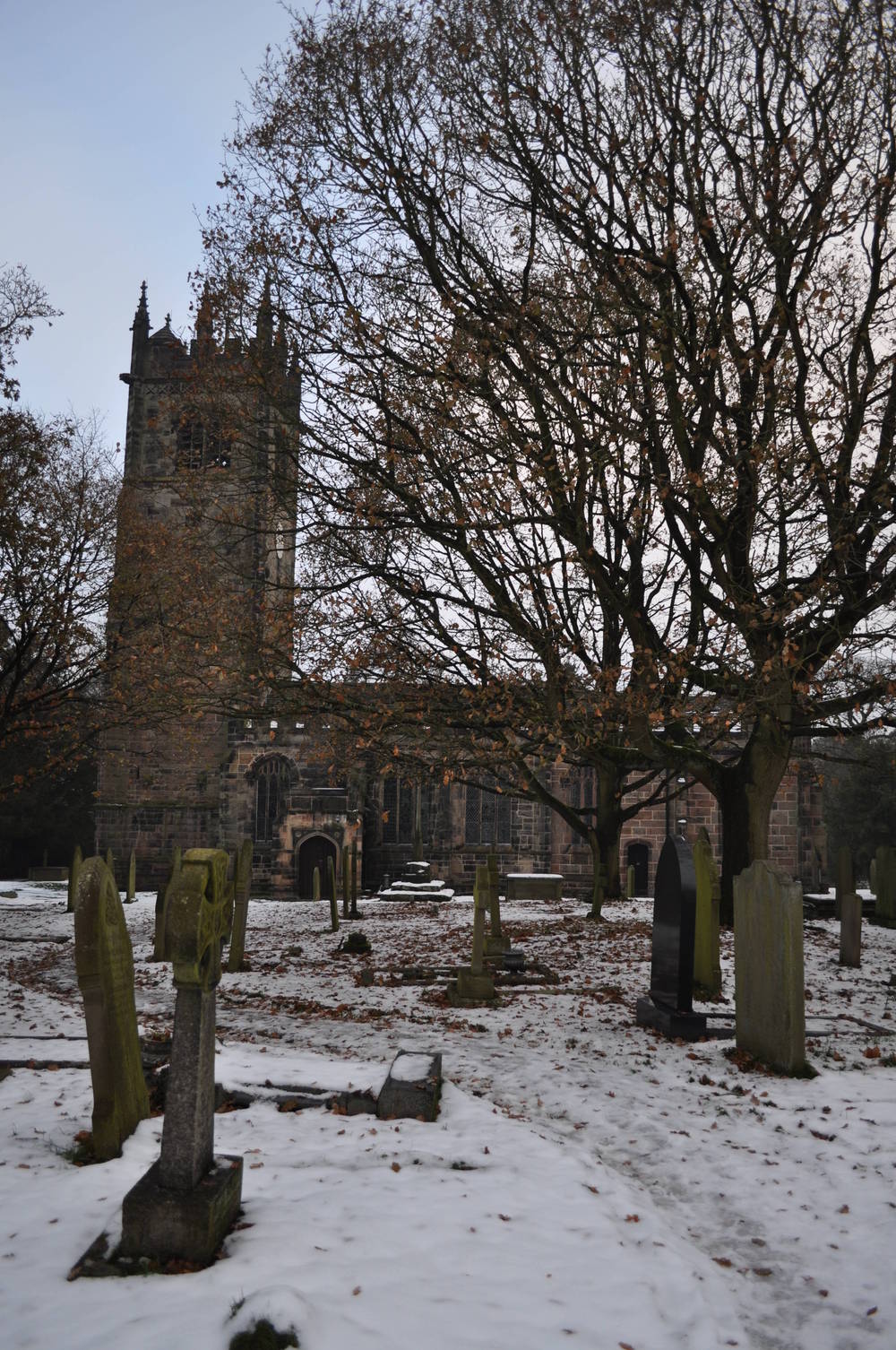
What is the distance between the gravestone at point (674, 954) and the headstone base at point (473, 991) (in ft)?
5.67

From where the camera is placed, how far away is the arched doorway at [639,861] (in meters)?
34.2

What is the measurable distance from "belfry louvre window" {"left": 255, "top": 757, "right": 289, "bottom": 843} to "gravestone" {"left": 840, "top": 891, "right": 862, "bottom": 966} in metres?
23.7

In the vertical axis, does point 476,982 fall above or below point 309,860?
above

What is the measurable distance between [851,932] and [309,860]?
75.8ft

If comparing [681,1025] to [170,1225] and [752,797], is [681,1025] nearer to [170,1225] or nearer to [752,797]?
[170,1225]

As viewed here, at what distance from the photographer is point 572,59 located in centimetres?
978

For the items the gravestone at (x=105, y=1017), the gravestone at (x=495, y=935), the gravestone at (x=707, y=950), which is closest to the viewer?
the gravestone at (x=105, y=1017)

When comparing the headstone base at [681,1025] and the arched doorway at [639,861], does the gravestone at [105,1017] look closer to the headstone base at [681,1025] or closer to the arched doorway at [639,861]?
the headstone base at [681,1025]

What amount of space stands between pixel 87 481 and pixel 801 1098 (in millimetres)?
18388

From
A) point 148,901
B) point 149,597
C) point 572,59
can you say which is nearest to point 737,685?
point 572,59

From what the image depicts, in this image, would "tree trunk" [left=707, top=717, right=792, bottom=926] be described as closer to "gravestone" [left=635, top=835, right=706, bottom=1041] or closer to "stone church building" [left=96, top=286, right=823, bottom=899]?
"gravestone" [left=635, top=835, right=706, bottom=1041]

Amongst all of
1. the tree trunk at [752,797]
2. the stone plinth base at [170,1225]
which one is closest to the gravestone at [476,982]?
the tree trunk at [752,797]

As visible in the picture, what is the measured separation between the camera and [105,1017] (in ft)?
14.9

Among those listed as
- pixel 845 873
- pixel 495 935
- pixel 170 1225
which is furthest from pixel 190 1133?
pixel 845 873
